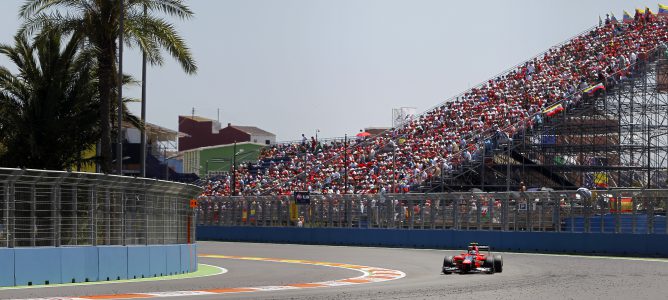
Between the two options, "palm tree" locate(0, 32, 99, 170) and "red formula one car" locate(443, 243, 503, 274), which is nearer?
"red formula one car" locate(443, 243, 503, 274)

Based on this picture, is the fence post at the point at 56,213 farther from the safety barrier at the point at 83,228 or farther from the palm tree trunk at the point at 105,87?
the palm tree trunk at the point at 105,87

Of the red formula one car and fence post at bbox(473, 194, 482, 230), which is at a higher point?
fence post at bbox(473, 194, 482, 230)

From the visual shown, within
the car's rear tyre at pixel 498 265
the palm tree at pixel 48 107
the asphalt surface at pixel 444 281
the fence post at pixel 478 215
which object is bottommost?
the asphalt surface at pixel 444 281

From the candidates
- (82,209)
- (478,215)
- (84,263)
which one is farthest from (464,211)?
(82,209)

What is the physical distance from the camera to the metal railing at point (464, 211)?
120 ft

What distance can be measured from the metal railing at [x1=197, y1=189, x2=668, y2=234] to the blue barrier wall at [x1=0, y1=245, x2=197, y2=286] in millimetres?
16270

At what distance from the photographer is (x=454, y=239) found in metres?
43.6

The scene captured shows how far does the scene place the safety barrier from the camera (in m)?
20.6

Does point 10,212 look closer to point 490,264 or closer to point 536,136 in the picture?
point 490,264

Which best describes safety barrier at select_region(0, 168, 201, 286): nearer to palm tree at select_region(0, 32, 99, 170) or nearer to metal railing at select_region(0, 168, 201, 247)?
metal railing at select_region(0, 168, 201, 247)

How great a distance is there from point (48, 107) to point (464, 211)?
16.1 metres

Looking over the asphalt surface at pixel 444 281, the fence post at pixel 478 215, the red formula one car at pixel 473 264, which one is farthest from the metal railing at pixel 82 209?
the fence post at pixel 478 215

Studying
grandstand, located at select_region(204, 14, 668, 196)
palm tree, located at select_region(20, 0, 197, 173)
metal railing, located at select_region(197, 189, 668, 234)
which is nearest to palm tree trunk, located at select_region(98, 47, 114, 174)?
palm tree, located at select_region(20, 0, 197, 173)

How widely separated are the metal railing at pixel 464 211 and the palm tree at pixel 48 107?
556 inches
